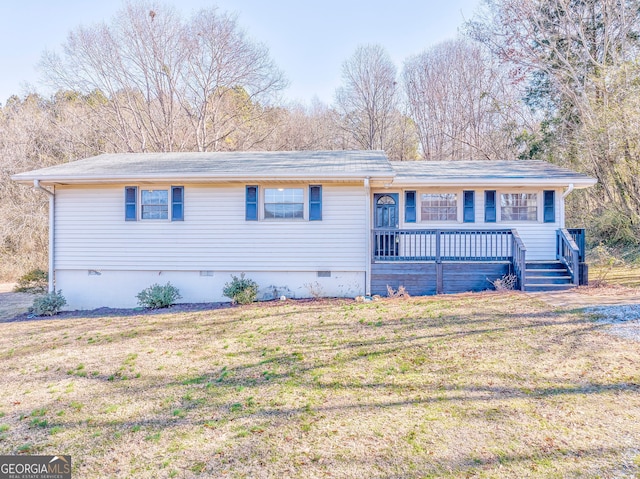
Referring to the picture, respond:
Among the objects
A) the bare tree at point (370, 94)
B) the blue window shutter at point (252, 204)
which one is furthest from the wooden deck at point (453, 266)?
the bare tree at point (370, 94)

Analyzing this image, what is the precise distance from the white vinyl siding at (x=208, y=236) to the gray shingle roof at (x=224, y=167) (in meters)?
0.50

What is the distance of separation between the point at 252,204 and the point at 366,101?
704 inches

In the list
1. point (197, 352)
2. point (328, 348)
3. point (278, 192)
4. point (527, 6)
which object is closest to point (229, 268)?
point (278, 192)

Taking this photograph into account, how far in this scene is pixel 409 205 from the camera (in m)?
10.7

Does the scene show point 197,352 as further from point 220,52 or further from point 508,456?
point 220,52

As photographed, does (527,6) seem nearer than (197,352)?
No

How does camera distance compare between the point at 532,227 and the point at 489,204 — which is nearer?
the point at 532,227

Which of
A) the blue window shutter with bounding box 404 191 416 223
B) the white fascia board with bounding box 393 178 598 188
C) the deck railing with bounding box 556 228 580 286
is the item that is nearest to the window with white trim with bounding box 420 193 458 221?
the blue window shutter with bounding box 404 191 416 223

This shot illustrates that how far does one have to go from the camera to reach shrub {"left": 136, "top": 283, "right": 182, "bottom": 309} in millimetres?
8766

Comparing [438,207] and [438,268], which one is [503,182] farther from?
[438,268]

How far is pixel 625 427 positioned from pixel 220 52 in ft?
78.0

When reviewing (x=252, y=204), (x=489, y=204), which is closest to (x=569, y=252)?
(x=489, y=204)

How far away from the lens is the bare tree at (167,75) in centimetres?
1983

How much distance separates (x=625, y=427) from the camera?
10.4 feet
